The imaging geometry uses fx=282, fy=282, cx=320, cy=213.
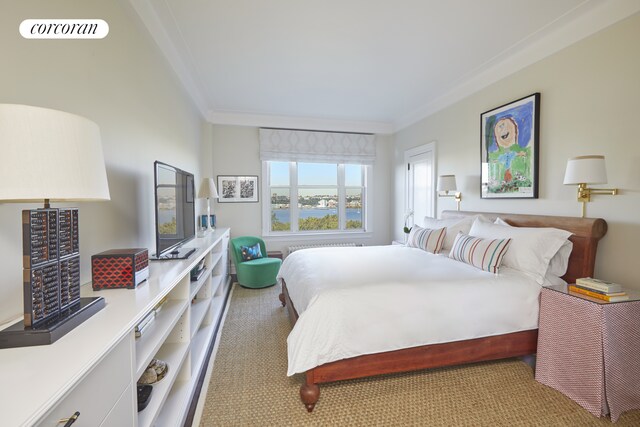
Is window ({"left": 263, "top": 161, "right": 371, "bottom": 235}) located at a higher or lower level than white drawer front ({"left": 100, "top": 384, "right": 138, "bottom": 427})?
higher

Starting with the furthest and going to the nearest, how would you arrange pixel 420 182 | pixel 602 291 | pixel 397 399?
pixel 420 182 → pixel 397 399 → pixel 602 291

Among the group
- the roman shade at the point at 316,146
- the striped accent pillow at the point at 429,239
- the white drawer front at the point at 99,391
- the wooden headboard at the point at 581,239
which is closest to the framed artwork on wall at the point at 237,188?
the roman shade at the point at 316,146

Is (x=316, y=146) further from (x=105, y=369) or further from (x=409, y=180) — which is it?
(x=105, y=369)

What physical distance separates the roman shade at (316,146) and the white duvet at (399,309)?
9.94 ft

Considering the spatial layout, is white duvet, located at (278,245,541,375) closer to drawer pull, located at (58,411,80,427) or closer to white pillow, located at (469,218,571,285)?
white pillow, located at (469,218,571,285)

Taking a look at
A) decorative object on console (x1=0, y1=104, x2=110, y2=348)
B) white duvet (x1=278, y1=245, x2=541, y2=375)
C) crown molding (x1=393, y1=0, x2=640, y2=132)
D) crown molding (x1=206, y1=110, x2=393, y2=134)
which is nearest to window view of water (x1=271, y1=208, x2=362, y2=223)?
crown molding (x1=206, y1=110, x2=393, y2=134)

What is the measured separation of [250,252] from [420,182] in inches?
115

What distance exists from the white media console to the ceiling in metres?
1.99

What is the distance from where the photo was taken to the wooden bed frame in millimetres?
1828

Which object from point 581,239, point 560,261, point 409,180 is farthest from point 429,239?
point 409,180

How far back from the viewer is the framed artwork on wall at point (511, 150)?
2.68 meters

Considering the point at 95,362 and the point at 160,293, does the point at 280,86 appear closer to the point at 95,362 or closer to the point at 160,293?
the point at 160,293

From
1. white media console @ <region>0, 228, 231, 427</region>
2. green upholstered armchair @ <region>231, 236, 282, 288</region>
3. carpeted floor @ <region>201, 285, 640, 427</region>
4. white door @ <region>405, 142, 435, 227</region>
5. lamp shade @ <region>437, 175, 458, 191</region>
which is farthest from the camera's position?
white door @ <region>405, 142, 435, 227</region>

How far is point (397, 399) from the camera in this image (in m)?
1.88
